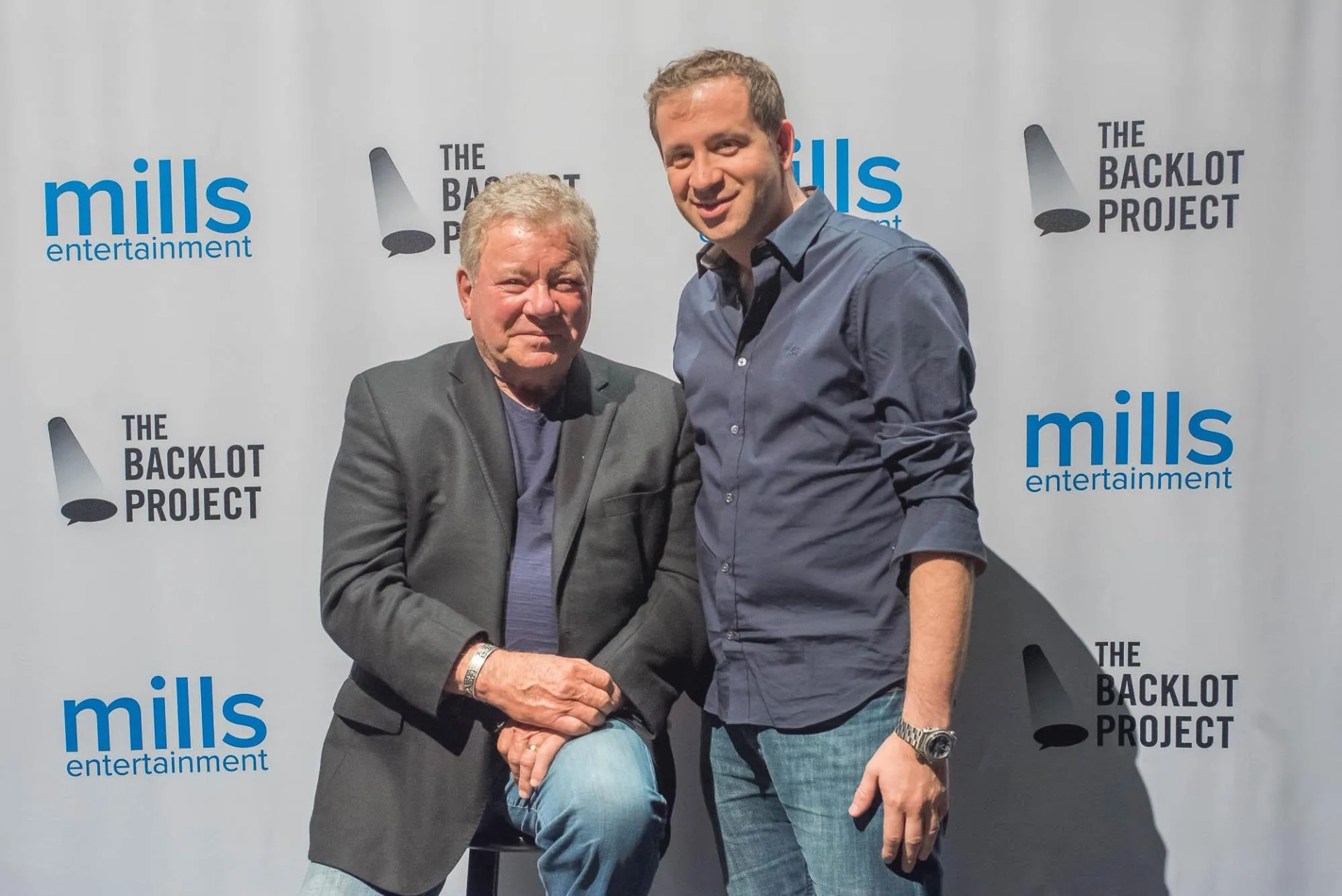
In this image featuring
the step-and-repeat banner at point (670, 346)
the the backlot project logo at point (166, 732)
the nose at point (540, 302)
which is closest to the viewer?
the nose at point (540, 302)

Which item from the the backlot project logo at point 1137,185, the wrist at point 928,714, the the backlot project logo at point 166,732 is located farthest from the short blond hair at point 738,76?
the the backlot project logo at point 166,732

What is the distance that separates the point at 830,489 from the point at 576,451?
1.52 feet

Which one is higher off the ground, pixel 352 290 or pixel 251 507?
pixel 352 290

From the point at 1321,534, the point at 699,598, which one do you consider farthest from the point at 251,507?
the point at 1321,534

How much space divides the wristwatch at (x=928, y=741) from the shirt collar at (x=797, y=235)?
710 millimetres

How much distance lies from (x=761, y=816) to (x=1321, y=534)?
5.60ft

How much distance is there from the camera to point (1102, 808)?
8.96 ft

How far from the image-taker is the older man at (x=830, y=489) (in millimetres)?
1553

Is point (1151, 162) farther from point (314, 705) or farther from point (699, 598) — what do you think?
point (314, 705)

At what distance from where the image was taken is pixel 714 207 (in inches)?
66.9

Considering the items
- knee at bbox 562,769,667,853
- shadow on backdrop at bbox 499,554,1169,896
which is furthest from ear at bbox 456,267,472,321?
shadow on backdrop at bbox 499,554,1169,896

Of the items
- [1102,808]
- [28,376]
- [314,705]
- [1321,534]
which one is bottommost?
[1102,808]

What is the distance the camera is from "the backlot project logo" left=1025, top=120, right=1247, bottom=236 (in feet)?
8.66

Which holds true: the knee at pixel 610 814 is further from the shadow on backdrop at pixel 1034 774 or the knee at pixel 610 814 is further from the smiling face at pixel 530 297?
the shadow on backdrop at pixel 1034 774
